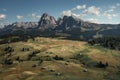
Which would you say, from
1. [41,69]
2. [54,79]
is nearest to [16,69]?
[41,69]

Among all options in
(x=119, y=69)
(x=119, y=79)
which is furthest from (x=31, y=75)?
(x=119, y=69)

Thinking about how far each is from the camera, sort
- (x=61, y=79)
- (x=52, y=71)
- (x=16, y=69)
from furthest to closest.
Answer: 1. (x=16, y=69)
2. (x=52, y=71)
3. (x=61, y=79)

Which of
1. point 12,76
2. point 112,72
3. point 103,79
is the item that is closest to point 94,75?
point 103,79

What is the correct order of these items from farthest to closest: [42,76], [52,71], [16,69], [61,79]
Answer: [16,69], [52,71], [42,76], [61,79]

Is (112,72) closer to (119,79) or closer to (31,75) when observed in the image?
(119,79)

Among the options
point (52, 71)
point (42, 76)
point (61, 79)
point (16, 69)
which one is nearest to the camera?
point (61, 79)

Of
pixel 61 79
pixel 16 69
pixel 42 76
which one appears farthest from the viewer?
pixel 16 69

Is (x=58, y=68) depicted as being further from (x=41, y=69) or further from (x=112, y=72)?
(x=112, y=72)

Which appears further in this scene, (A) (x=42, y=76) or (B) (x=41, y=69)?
(B) (x=41, y=69)

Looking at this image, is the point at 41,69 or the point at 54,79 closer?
the point at 54,79
